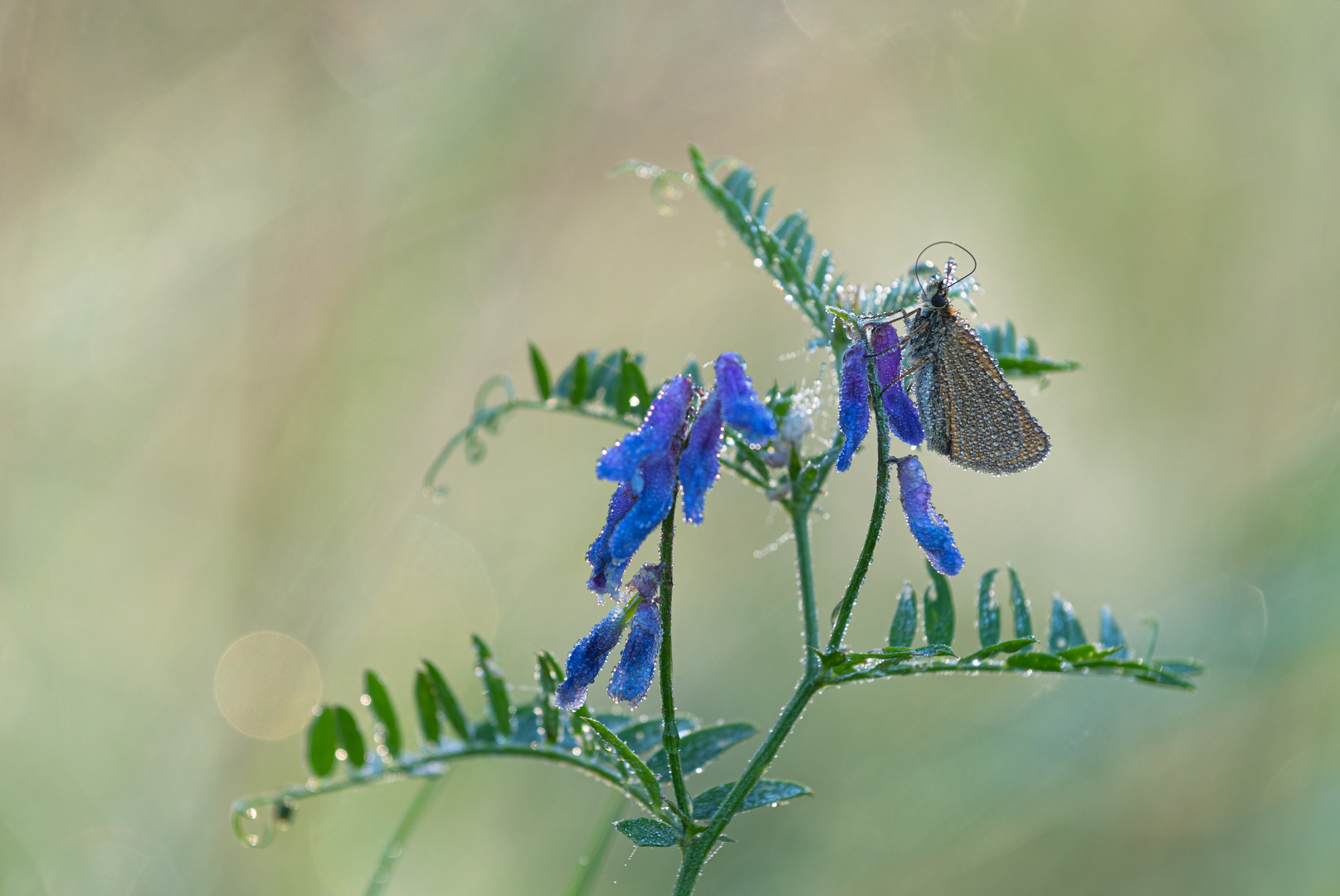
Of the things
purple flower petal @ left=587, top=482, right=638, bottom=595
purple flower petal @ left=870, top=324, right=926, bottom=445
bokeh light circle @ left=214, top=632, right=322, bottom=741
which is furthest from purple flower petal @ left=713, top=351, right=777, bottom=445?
bokeh light circle @ left=214, top=632, right=322, bottom=741

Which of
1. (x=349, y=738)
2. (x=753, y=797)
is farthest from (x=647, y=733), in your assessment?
(x=349, y=738)

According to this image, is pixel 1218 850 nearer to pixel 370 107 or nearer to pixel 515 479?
pixel 515 479

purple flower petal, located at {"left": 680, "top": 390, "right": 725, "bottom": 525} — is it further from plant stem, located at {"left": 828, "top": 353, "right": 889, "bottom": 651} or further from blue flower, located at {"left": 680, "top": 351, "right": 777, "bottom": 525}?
plant stem, located at {"left": 828, "top": 353, "right": 889, "bottom": 651}

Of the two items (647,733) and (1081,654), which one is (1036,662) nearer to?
(1081,654)

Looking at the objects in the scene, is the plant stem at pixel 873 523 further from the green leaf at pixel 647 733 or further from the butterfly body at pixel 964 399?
the green leaf at pixel 647 733

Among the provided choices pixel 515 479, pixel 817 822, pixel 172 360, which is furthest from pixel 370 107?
pixel 817 822

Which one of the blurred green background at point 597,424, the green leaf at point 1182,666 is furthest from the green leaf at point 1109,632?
the blurred green background at point 597,424
